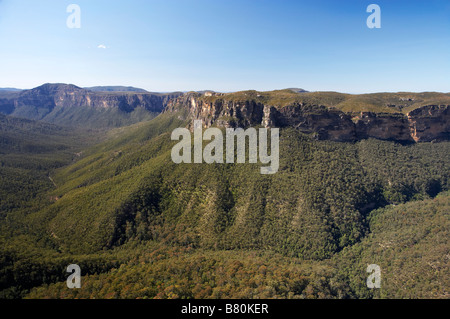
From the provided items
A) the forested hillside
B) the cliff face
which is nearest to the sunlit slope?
the forested hillside

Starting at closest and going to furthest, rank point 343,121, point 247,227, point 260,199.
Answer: point 247,227
point 260,199
point 343,121

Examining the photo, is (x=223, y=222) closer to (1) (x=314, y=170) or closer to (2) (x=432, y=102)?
(1) (x=314, y=170)

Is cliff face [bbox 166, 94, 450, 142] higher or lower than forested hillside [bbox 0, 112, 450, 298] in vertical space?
higher

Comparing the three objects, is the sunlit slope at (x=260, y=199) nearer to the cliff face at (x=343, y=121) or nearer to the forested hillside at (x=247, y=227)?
the forested hillside at (x=247, y=227)

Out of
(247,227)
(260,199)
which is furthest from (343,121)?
(247,227)

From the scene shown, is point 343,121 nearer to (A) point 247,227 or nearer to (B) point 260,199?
(B) point 260,199

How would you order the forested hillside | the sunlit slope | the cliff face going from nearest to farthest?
the forested hillside
the sunlit slope
the cliff face

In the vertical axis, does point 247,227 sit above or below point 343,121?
below

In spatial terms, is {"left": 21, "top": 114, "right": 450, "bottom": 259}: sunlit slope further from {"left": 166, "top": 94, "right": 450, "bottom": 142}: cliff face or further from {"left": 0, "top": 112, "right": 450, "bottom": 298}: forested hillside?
{"left": 166, "top": 94, "right": 450, "bottom": 142}: cliff face
